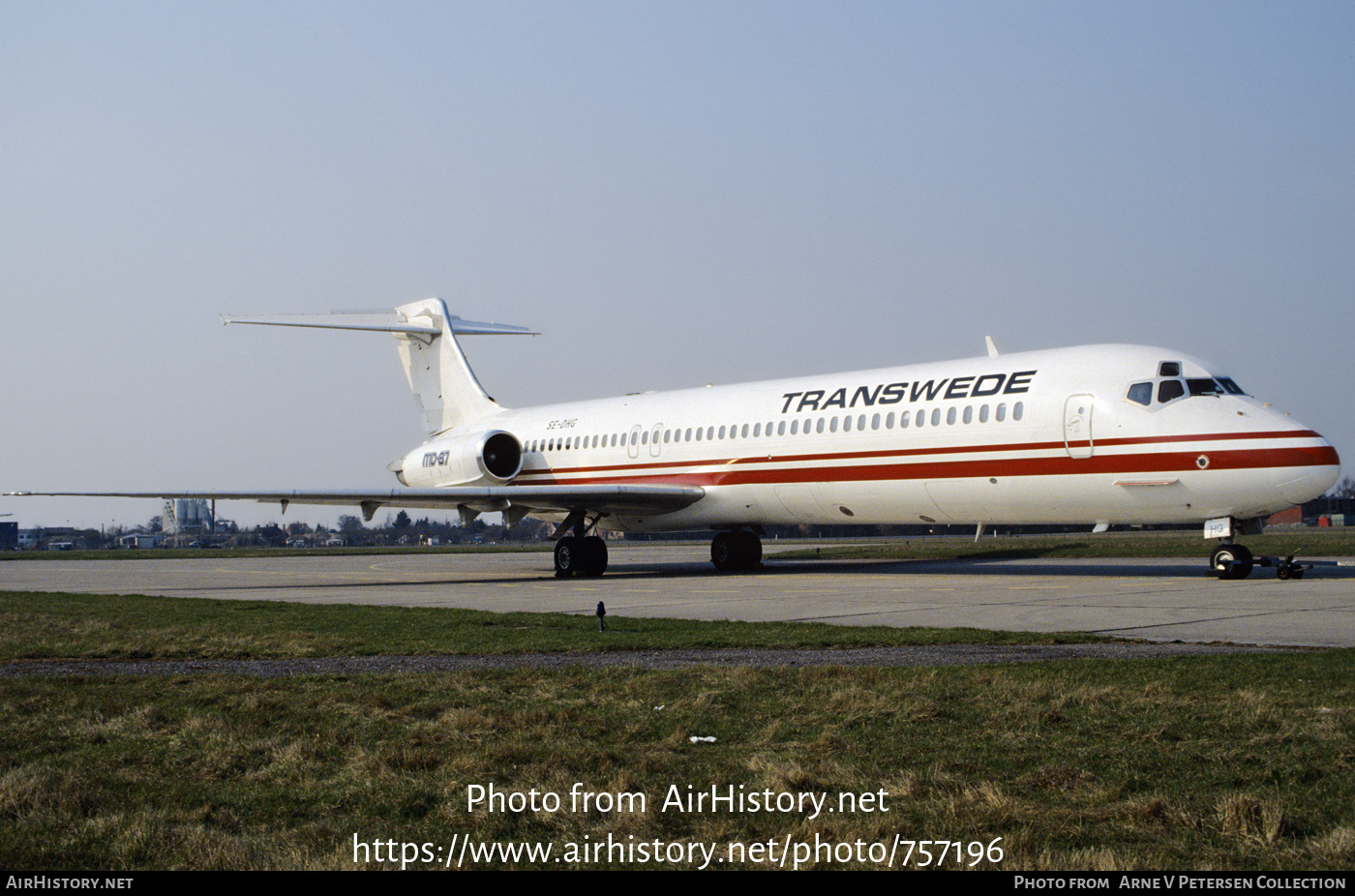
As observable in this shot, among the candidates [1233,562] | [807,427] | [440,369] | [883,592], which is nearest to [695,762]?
[883,592]

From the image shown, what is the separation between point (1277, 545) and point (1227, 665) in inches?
1160

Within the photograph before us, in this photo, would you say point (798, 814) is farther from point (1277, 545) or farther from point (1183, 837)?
point (1277, 545)

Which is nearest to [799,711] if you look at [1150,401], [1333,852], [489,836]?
[489,836]

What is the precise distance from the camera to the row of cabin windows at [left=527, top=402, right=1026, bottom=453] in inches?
831

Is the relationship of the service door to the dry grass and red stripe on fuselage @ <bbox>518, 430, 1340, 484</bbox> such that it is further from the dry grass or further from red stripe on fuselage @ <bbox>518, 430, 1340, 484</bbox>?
the dry grass

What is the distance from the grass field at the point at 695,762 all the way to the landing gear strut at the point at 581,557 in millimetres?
16598

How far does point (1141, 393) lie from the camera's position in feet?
63.8

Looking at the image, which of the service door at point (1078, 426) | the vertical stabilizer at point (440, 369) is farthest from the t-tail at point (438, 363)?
the service door at point (1078, 426)

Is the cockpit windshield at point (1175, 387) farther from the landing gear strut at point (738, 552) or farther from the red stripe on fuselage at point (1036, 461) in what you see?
the landing gear strut at point (738, 552)

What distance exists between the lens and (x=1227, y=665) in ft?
30.1

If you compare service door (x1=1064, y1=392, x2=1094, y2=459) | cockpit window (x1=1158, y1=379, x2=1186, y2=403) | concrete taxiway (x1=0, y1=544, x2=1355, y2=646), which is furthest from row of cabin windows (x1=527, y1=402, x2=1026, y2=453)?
concrete taxiway (x1=0, y1=544, x2=1355, y2=646)

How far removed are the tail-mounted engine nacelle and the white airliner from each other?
2.1 inches

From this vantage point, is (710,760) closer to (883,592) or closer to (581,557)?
(883,592)

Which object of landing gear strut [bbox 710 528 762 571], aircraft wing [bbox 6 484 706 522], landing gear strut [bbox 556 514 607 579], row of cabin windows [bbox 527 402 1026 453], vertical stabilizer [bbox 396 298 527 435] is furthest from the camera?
vertical stabilizer [bbox 396 298 527 435]
